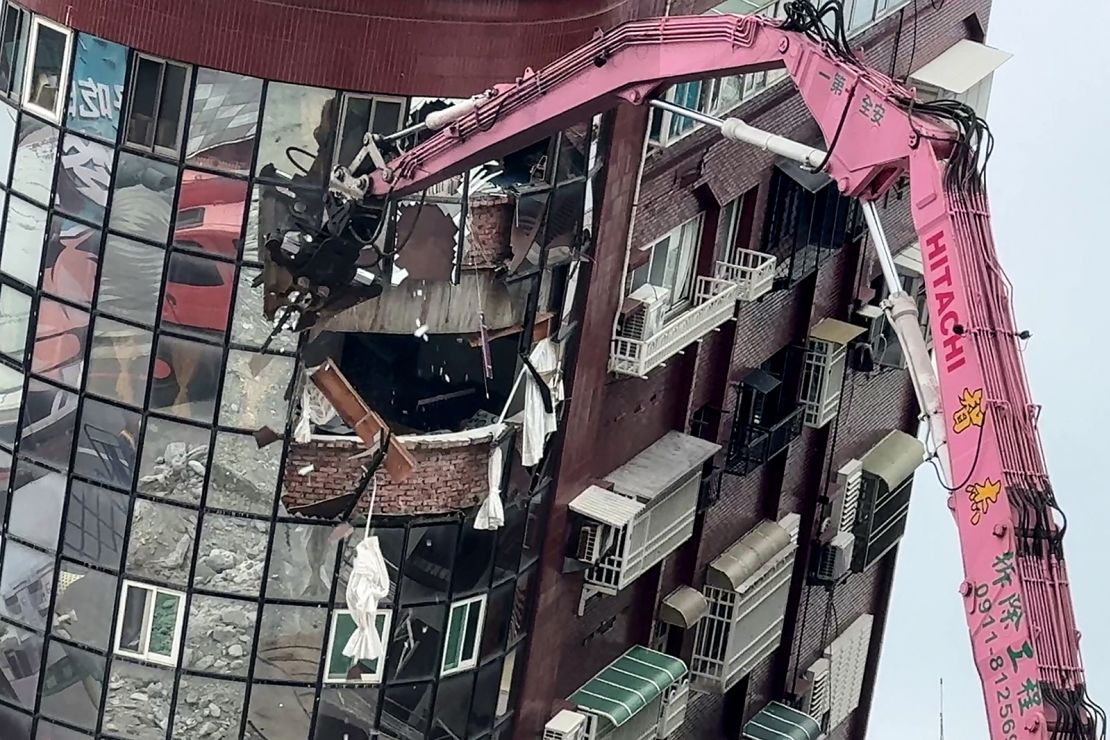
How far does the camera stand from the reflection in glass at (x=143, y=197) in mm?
31156

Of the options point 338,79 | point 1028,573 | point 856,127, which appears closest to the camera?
point 1028,573

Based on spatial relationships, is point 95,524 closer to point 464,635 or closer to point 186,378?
point 186,378

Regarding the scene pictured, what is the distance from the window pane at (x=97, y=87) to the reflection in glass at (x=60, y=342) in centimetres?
230

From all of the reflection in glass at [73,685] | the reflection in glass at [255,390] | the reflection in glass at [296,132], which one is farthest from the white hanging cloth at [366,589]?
the reflection in glass at [296,132]

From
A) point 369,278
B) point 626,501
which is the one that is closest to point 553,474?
point 626,501

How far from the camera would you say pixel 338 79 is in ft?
100

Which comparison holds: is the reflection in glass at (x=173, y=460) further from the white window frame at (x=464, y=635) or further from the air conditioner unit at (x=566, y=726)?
the air conditioner unit at (x=566, y=726)

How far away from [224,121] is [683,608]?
40.9 feet

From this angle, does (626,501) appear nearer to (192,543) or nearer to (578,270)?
(578,270)

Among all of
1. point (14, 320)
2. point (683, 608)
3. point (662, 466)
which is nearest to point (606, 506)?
point (662, 466)

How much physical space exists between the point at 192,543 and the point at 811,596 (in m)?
16.1

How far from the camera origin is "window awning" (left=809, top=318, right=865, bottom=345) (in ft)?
140

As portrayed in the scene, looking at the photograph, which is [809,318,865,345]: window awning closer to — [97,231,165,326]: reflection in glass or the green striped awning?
the green striped awning

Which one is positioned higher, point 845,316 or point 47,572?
point 845,316
